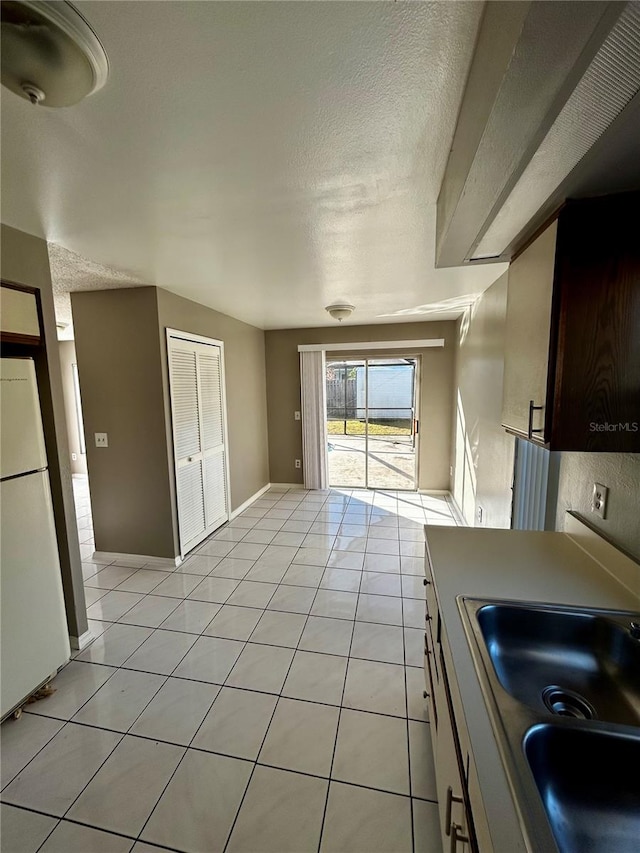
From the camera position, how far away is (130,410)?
10.1 ft

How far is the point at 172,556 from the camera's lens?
3184 mm

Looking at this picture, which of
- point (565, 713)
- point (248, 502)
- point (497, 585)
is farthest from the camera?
point (248, 502)

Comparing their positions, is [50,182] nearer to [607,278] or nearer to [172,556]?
[607,278]

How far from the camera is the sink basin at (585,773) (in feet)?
2.40

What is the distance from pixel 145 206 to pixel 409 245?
146 centimetres

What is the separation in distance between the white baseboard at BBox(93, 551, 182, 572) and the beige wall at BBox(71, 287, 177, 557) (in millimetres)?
49

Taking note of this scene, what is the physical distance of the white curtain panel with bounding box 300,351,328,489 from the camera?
5.16m

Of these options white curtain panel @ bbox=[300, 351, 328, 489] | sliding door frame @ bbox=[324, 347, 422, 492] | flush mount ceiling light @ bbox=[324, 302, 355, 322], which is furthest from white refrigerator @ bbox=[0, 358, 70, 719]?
sliding door frame @ bbox=[324, 347, 422, 492]

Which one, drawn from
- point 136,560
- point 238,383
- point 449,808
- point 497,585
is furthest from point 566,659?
point 238,383

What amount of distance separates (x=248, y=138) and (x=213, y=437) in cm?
301

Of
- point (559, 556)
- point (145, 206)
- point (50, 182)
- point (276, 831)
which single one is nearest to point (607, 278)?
point (559, 556)

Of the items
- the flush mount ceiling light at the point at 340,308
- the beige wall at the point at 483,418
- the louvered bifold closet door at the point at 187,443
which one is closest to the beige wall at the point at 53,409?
the louvered bifold closet door at the point at 187,443

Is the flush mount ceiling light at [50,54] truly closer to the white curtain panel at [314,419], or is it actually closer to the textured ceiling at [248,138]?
the textured ceiling at [248,138]

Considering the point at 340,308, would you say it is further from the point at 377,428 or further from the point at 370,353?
the point at 377,428
